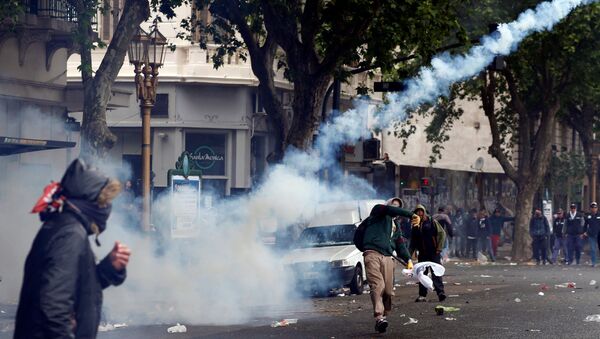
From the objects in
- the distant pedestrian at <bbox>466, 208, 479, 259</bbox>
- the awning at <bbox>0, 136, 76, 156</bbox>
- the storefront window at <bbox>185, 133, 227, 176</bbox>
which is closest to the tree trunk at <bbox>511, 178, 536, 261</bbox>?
the distant pedestrian at <bbox>466, 208, 479, 259</bbox>

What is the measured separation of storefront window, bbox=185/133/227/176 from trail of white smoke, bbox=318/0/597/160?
1225cm

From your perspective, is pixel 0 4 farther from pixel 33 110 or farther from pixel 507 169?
pixel 507 169

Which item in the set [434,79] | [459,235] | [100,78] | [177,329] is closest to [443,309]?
[177,329]

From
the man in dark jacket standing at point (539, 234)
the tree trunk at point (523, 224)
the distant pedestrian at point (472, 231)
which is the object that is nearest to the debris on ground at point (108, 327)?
the man in dark jacket standing at point (539, 234)

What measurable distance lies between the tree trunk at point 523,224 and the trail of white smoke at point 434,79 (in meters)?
9.18

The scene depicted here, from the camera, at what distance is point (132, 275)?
19.3m

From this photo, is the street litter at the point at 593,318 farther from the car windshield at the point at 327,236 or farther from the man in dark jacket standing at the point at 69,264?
the man in dark jacket standing at the point at 69,264

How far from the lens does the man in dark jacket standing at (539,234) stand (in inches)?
1422

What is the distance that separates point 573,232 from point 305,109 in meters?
13.8

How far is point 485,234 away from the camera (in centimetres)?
3903

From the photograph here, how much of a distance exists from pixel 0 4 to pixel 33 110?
14.3 feet

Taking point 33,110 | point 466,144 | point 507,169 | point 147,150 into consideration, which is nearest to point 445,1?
point 147,150

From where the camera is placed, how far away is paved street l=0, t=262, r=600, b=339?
1453 centimetres

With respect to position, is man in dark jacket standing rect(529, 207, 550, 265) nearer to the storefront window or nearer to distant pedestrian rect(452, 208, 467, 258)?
distant pedestrian rect(452, 208, 467, 258)
